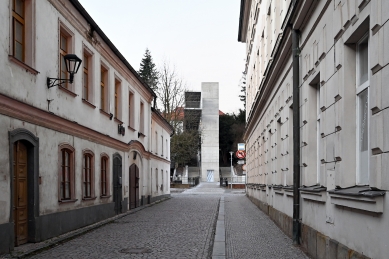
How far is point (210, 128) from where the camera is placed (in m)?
72.2

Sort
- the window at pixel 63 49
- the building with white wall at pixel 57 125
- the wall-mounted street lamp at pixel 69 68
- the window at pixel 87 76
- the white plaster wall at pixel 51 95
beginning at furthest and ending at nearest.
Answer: the window at pixel 87 76
the window at pixel 63 49
the wall-mounted street lamp at pixel 69 68
the building with white wall at pixel 57 125
the white plaster wall at pixel 51 95

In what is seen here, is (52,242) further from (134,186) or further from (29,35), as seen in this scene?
(134,186)

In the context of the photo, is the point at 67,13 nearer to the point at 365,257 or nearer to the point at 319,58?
the point at 319,58

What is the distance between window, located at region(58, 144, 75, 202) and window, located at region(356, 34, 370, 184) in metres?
8.03

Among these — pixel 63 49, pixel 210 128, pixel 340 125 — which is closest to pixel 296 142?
pixel 340 125

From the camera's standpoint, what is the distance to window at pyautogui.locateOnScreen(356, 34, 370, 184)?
6570mm

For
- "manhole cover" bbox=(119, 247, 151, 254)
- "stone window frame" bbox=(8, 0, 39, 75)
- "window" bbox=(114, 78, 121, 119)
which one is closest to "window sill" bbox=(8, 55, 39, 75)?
"stone window frame" bbox=(8, 0, 39, 75)

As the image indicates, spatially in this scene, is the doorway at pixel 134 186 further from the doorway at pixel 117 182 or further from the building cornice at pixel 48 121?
the building cornice at pixel 48 121

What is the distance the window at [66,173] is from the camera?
42.0 feet

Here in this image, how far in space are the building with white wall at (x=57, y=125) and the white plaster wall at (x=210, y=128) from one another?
163 ft

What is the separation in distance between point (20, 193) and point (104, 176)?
24.1 ft

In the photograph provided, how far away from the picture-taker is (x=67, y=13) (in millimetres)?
13406

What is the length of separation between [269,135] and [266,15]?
490cm

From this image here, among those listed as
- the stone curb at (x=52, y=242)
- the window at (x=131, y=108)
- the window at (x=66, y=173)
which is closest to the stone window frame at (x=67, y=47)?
the window at (x=66, y=173)
